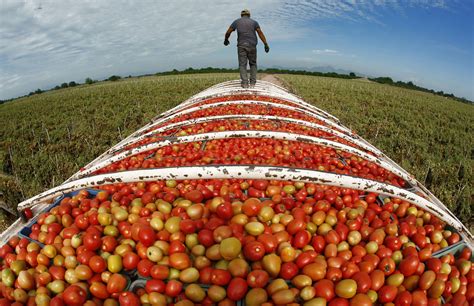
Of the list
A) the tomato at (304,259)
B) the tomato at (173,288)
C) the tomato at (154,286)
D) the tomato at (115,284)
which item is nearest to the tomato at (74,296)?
the tomato at (115,284)

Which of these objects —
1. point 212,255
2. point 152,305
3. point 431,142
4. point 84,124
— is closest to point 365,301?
point 212,255

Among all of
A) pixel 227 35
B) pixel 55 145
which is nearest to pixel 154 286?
pixel 55 145

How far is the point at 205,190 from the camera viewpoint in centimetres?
267

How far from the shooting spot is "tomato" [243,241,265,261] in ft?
6.33

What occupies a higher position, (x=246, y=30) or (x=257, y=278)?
(x=246, y=30)

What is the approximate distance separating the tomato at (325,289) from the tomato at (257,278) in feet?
1.07

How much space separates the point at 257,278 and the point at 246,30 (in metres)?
8.68

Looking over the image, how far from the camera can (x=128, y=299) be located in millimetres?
1738

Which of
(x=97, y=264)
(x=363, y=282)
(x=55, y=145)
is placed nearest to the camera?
(x=363, y=282)

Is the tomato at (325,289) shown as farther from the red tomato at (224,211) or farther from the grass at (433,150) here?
the grass at (433,150)

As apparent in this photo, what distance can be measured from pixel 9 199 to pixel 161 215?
437 cm

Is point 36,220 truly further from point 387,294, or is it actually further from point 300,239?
point 387,294

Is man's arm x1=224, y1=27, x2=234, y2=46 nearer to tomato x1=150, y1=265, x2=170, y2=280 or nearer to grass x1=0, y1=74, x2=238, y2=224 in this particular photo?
grass x1=0, y1=74, x2=238, y2=224

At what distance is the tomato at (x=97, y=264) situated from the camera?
1.96m
